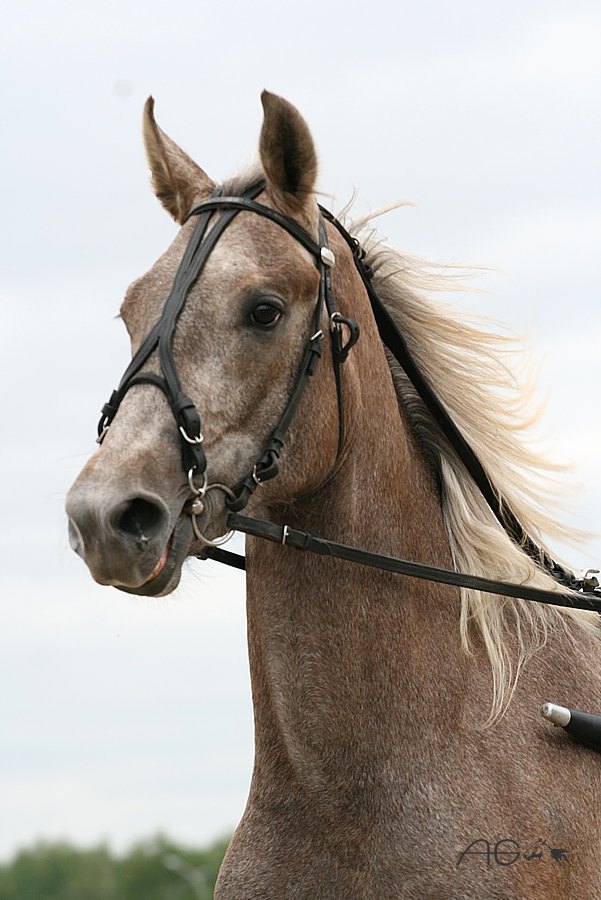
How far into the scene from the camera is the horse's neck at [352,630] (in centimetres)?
497

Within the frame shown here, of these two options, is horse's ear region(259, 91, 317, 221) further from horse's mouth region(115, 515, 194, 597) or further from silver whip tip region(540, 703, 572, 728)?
silver whip tip region(540, 703, 572, 728)

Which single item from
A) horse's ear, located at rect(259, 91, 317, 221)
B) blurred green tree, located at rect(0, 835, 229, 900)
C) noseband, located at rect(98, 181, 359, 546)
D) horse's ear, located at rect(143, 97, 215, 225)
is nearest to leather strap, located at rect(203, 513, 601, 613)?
noseband, located at rect(98, 181, 359, 546)

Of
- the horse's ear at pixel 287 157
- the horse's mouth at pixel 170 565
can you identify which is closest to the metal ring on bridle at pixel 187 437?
the horse's mouth at pixel 170 565

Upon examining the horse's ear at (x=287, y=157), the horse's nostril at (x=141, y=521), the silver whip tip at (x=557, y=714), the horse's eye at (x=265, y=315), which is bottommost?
the silver whip tip at (x=557, y=714)

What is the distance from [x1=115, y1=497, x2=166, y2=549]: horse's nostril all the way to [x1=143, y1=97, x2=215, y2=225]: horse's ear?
146 centimetres

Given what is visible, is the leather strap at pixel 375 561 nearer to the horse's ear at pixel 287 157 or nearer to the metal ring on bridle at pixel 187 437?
the metal ring on bridle at pixel 187 437

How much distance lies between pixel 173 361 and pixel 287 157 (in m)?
0.97

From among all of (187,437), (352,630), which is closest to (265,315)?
(187,437)

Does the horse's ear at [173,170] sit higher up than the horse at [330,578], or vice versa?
the horse's ear at [173,170]

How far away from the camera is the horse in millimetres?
4652

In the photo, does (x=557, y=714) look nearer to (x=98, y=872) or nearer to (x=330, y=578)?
(x=330, y=578)

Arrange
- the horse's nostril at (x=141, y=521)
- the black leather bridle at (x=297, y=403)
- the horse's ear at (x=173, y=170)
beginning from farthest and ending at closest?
A: the horse's ear at (x=173, y=170) < the black leather bridle at (x=297, y=403) < the horse's nostril at (x=141, y=521)

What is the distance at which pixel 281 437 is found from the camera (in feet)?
15.6

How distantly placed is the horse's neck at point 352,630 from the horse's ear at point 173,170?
1.06 m
